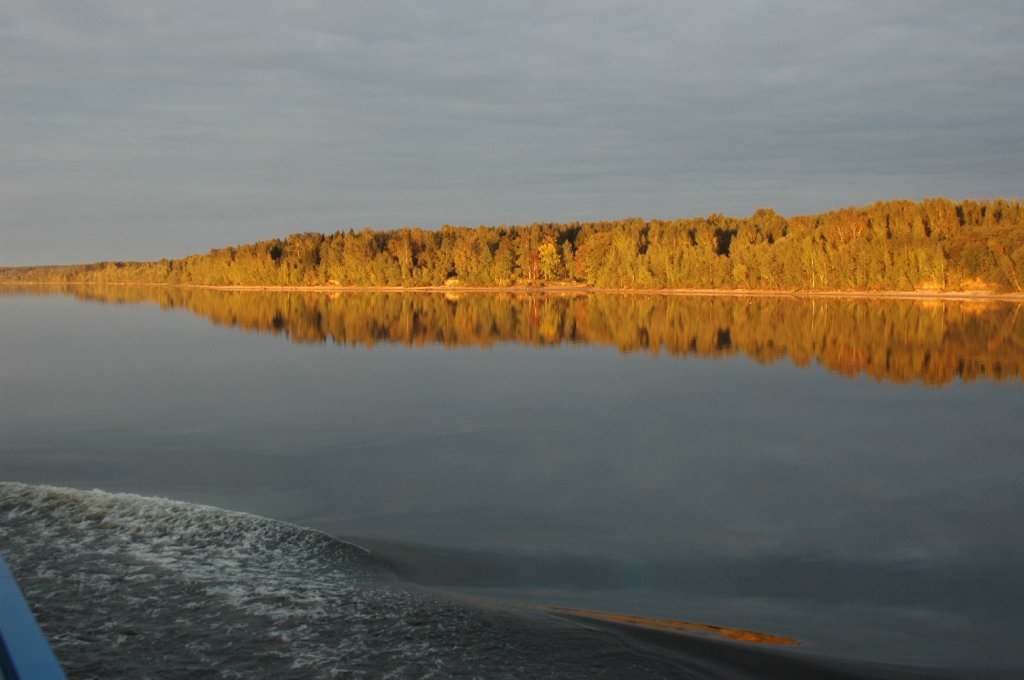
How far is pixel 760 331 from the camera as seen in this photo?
29.1 metres

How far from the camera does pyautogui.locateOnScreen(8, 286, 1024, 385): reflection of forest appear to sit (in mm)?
20016

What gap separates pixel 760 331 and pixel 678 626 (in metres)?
25.3

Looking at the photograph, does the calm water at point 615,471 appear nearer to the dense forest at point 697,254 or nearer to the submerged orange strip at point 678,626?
the submerged orange strip at point 678,626

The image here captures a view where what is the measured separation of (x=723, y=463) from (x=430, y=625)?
552 cm

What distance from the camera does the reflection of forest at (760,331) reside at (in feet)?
65.7

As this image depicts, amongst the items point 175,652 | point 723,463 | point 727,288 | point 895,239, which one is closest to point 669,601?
point 175,652

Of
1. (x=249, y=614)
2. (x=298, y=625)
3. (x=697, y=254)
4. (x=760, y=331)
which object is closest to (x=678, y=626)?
(x=298, y=625)

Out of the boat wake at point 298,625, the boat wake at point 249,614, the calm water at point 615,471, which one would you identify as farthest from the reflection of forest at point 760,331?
the boat wake at point 249,614

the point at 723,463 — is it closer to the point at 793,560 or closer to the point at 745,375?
the point at 793,560

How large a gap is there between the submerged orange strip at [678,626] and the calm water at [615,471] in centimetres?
14

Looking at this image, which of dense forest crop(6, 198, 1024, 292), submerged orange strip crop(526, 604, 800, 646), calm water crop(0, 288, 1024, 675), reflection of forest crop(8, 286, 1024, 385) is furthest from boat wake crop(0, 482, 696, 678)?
dense forest crop(6, 198, 1024, 292)

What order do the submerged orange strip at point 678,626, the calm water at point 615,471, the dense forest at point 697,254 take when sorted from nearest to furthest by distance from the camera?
the submerged orange strip at point 678,626 → the calm water at point 615,471 → the dense forest at point 697,254

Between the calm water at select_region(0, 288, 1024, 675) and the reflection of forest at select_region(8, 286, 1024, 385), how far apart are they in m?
0.43

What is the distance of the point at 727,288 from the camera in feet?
230
